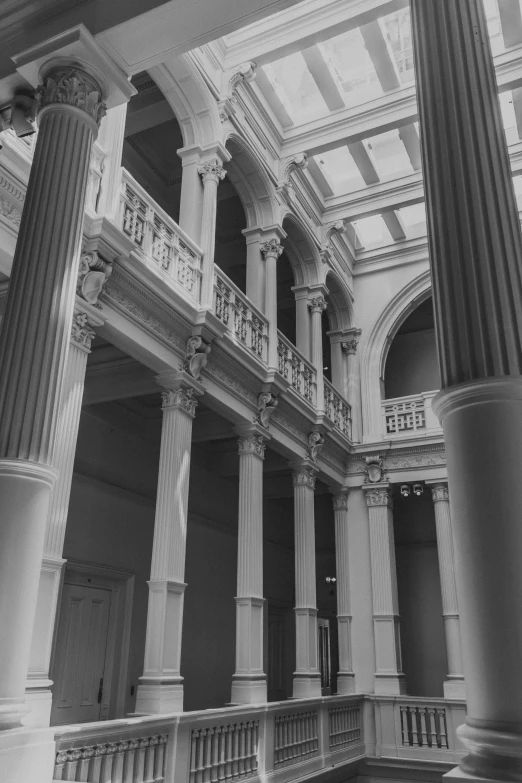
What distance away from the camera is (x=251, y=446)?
11.1m

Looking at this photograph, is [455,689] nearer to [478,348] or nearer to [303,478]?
[303,478]

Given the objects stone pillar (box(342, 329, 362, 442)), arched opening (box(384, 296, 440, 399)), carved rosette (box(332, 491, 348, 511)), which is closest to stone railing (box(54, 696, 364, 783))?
carved rosette (box(332, 491, 348, 511))

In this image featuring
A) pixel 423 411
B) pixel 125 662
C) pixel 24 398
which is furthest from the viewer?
pixel 423 411

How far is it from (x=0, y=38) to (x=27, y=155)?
166 cm

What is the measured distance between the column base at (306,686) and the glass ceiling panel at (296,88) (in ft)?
33.4

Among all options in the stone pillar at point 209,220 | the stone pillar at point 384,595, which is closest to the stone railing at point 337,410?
the stone pillar at point 384,595

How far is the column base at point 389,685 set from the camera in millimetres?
13477

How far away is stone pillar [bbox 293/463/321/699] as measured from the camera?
1172 cm

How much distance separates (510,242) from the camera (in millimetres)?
3338

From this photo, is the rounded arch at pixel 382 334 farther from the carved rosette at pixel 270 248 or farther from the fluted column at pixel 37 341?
the fluted column at pixel 37 341

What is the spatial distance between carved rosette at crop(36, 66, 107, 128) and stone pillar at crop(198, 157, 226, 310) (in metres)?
4.86

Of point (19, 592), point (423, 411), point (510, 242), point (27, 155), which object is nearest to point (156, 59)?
point (27, 155)

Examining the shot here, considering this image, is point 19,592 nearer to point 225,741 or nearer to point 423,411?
point 225,741

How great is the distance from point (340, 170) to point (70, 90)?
10.8m
